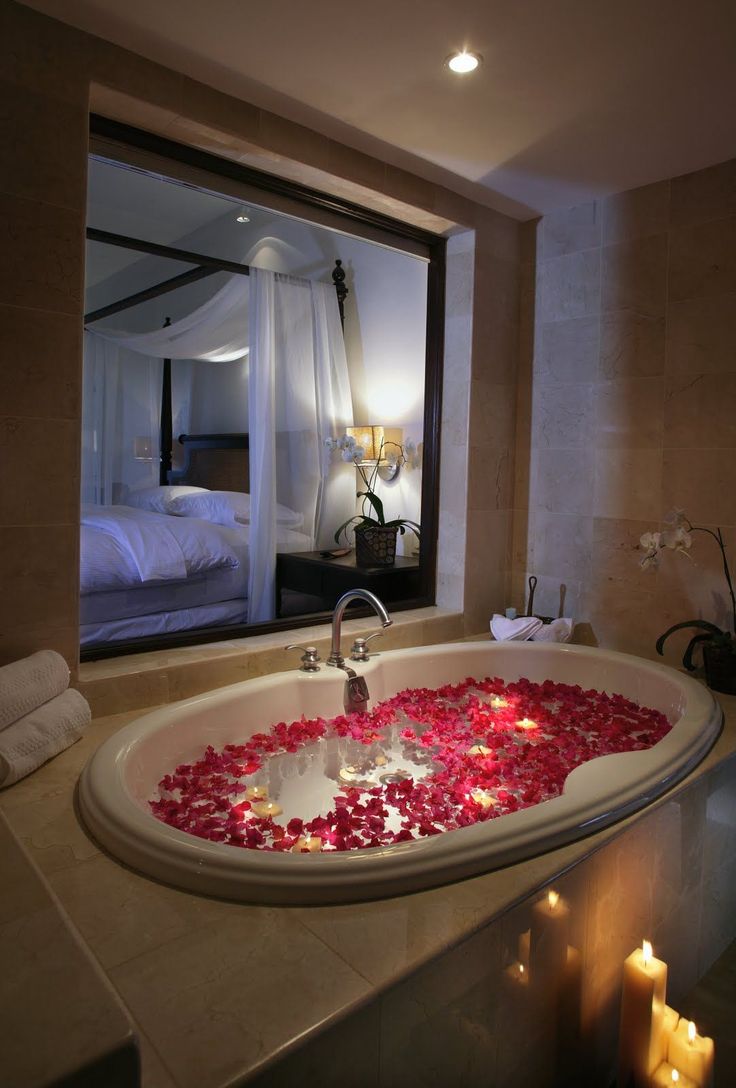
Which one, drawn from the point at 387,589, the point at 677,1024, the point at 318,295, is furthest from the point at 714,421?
the point at 677,1024

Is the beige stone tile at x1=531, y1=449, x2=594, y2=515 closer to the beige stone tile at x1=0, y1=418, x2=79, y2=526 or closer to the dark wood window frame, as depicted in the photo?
the dark wood window frame

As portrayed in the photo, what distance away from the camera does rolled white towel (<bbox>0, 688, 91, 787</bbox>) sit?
5.25 feet

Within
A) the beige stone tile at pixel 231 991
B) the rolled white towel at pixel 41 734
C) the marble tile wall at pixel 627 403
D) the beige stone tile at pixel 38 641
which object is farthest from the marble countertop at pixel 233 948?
the marble tile wall at pixel 627 403

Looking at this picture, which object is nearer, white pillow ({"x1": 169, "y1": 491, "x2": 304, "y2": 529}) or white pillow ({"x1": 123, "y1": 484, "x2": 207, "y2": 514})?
white pillow ({"x1": 123, "y1": 484, "x2": 207, "y2": 514})

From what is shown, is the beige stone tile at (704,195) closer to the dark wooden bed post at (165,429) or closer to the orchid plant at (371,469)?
the orchid plant at (371,469)

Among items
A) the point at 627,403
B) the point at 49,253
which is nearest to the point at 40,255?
the point at 49,253

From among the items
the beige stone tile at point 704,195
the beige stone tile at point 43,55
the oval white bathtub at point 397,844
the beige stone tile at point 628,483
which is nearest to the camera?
the oval white bathtub at point 397,844

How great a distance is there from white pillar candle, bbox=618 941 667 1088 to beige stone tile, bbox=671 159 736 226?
2438mm

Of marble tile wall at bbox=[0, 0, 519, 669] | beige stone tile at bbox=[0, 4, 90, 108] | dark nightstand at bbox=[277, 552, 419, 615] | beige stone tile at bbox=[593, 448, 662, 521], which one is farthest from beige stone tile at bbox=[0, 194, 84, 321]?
beige stone tile at bbox=[593, 448, 662, 521]

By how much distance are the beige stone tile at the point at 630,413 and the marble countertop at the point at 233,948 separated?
183cm

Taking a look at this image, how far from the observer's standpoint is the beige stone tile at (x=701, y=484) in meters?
2.61

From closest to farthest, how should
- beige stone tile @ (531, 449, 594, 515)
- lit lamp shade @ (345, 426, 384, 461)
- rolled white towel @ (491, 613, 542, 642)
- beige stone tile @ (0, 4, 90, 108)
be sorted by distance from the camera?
beige stone tile @ (0, 4, 90, 108) < rolled white towel @ (491, 613, 542, 642) < beige stone tile @ (531, 449, 594, 515) < lit lamp shade @ (345, 426, 384, 461)

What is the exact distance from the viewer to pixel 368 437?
136 inches

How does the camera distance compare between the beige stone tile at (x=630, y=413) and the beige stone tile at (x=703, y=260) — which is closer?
the beige stone tile at (x=703, y=260)
